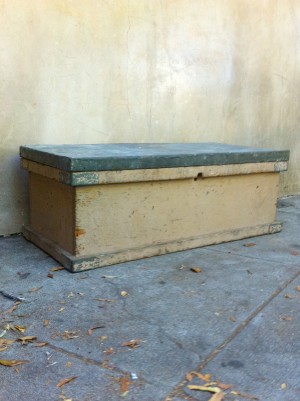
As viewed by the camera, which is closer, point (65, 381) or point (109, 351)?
point (65, 381)

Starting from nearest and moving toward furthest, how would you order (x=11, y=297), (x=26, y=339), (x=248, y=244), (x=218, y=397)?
(x=218, y=397) → (x=26, y=339) → (x=11, y=297) → (x=248, y=244)

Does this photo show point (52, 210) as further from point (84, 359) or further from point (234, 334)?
point (234, 334)

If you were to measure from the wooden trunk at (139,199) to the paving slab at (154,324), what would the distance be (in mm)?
128

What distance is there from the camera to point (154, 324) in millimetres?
1982

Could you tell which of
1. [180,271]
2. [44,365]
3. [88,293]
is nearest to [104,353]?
[44,365]

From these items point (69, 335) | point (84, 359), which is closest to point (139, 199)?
point (69, 335)

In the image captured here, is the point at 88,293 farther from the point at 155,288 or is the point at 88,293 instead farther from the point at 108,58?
the point at 108,58

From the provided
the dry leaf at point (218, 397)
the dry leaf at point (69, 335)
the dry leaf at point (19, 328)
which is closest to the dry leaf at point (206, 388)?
the dry leaf at point (218, 397)

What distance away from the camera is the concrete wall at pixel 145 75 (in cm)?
309

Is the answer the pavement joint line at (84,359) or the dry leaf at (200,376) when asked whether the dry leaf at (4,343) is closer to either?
the pavement joint line at (84,359)

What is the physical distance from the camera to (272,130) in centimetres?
480

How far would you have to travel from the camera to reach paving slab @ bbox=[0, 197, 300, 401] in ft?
5.13

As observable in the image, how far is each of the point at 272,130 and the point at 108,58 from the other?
220cm

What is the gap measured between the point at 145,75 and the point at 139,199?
1435mm
